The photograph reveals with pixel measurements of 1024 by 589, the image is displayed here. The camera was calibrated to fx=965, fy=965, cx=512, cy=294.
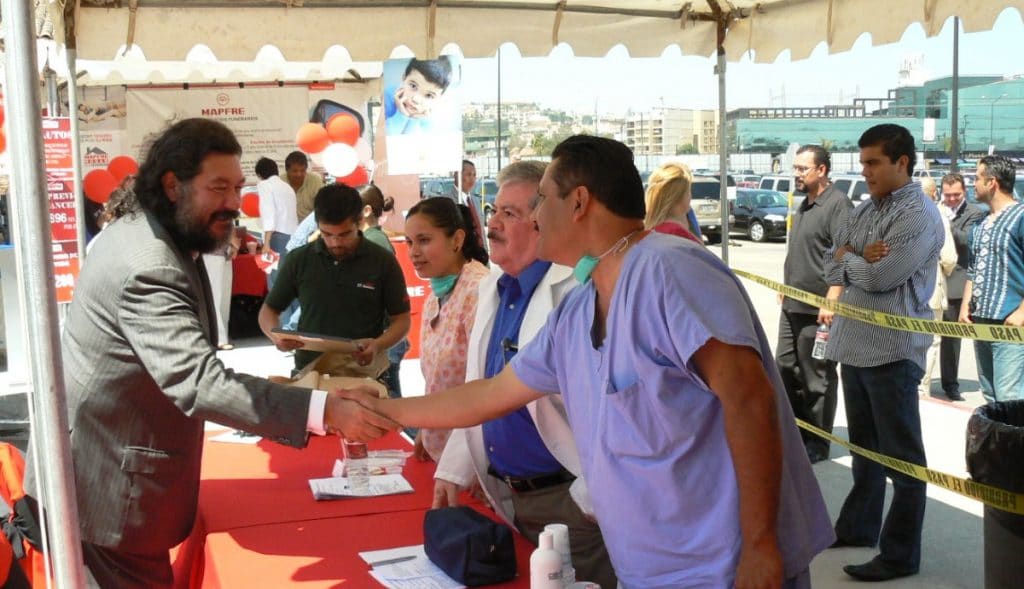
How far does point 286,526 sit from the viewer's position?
2748mm

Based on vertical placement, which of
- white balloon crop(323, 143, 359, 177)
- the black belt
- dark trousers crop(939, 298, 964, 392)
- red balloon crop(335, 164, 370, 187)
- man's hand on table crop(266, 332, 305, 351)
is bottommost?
dark trousers crop(939, 298, 964, 392)

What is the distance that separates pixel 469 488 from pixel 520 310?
588 millimetres

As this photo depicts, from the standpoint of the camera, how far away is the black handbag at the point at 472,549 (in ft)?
7.20

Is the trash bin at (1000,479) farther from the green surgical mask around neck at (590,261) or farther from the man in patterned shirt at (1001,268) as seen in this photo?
the man in patterned shirt at (1001,268)

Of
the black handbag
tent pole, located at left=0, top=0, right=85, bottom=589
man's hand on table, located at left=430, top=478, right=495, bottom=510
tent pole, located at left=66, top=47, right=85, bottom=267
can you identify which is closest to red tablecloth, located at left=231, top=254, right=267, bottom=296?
tent pole, located at left=66, top=47, right=85, bottom=267

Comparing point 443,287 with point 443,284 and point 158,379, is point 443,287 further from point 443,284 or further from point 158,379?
point 158,379

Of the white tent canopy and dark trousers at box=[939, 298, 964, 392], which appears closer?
the white tent canopy

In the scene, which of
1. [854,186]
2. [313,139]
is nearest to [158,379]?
[313,139]

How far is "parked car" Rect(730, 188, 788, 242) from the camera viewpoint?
2686cm

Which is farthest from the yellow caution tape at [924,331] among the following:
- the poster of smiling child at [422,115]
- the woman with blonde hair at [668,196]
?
the poster of smiling child at [422,115]

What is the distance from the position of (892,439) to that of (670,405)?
2.52 m

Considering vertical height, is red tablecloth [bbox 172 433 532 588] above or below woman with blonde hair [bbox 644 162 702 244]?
below

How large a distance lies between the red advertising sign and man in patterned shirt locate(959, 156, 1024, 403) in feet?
21.7

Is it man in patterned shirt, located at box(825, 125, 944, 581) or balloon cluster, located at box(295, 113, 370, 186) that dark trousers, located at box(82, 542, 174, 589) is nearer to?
man in patterned shirt, located at box(825, 125, 944, 581)
